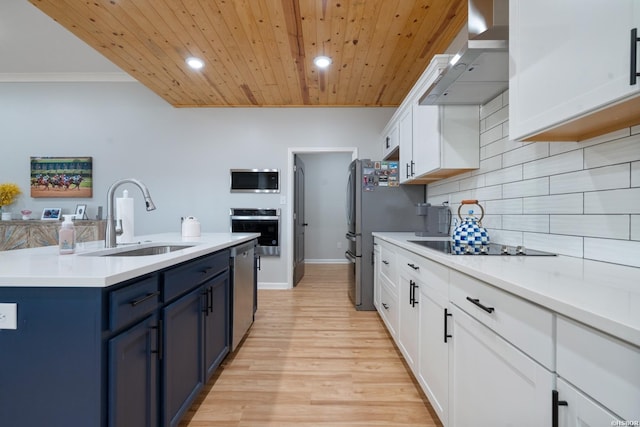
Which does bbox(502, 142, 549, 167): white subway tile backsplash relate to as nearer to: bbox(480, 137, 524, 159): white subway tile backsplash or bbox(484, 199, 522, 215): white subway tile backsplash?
bbox(480, 137, 524, 159): white subway tile backsplash

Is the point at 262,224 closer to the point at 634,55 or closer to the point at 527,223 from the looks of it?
the point at 527,223

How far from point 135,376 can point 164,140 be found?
4.03 m

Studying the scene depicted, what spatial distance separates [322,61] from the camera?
2998mm

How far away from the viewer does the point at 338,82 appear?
3.50 metres

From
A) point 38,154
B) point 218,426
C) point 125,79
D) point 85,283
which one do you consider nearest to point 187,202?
point 125,79

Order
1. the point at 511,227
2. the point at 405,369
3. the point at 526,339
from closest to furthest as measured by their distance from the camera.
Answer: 1. the point at 526,339
2. the point at 511,227
3. the point at 405,369

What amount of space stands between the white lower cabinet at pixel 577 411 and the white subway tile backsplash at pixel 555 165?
3.41 ft

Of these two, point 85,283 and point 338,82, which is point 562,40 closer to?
point 85,283

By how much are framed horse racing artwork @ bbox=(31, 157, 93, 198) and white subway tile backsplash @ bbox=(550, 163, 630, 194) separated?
540 centimetres

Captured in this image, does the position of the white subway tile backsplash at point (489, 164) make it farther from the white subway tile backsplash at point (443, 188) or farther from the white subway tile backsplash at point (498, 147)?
the white subway tile backsplash at point (443, 188)

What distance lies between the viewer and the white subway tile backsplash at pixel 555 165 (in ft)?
4.26

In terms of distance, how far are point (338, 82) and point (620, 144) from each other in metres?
2.87

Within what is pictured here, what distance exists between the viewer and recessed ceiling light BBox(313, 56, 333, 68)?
294cm

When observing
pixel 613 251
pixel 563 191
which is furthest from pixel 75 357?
pixel 563 191
